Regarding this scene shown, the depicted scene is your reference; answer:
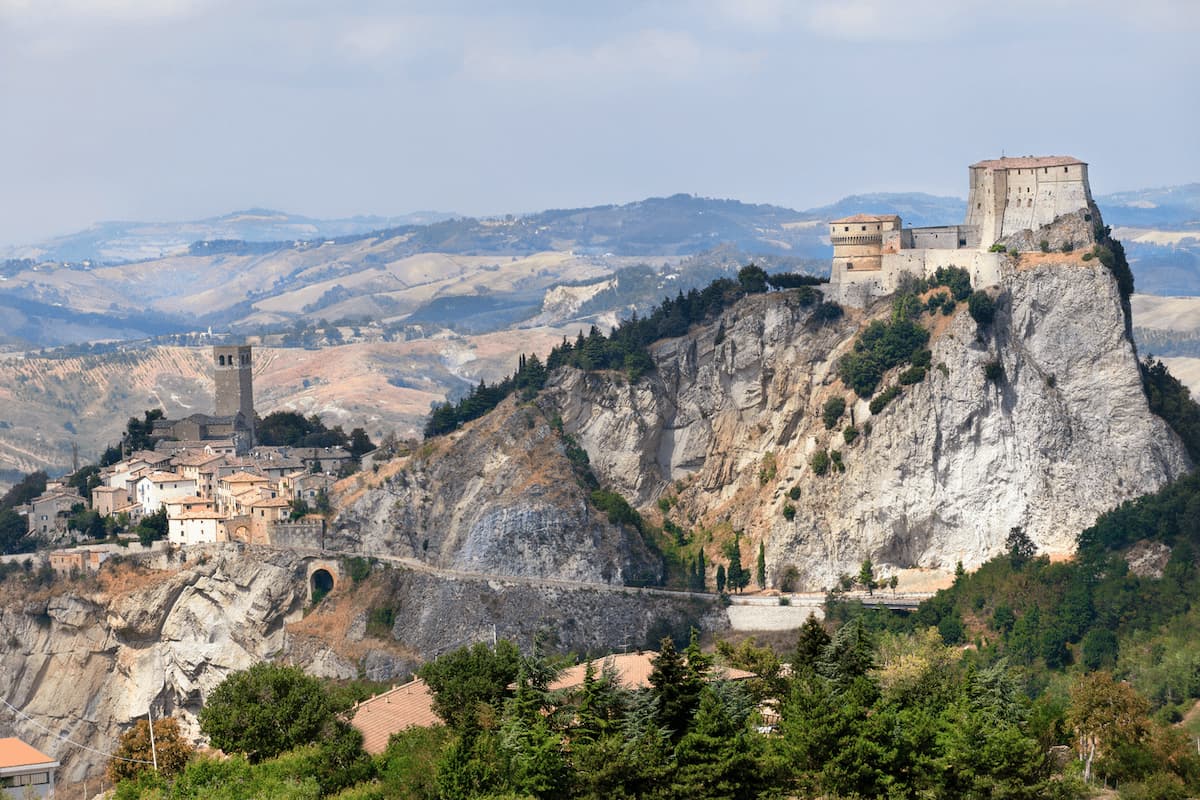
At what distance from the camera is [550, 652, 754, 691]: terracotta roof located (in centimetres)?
5825

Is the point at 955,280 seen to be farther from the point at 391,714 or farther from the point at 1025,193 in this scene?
the point at 391,714

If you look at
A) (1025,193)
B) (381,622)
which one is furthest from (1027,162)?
(381,622)

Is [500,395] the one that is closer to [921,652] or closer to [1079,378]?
[1079,378]

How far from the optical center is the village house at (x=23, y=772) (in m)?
64.2

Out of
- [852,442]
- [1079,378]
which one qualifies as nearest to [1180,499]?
[1079,378]

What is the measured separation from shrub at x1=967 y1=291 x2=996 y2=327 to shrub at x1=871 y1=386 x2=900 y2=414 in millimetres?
4712

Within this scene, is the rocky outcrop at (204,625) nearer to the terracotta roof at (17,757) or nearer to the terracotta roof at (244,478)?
the terracotta roof at (244,478)

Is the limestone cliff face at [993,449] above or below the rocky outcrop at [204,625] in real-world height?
above

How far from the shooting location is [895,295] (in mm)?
98562

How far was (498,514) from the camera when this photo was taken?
322 feet

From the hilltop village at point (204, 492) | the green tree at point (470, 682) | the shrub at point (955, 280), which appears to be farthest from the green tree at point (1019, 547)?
the hilltop village at point (204, 492)

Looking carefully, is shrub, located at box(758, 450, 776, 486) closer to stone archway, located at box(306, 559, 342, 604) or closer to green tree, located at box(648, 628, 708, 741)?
stone archway, located at box(306, 559, 342, 604)

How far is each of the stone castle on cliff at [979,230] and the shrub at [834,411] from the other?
6522 millimetres

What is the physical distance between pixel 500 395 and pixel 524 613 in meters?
18.2
